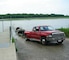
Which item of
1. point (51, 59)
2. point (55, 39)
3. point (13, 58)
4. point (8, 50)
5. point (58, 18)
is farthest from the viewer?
point (58, 18)

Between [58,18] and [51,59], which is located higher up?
[51,59]

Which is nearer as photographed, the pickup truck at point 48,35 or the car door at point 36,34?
the pickup truck at point 48,35

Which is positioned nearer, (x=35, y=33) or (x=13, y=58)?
(x=13, y=58)

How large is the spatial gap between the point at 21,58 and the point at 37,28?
26.9 ft

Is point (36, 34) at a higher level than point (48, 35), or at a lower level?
lower

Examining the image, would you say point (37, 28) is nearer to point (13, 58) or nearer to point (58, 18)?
point (13, 58)

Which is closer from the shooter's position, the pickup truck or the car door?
the pickup truck

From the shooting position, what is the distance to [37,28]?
21.4 meters

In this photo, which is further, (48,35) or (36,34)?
(36,34)

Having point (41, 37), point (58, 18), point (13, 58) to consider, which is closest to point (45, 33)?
point (41, 37)

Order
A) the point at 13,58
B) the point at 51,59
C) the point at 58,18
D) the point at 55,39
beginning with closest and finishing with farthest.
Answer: the point at 13,58
the point at 51,59
the point at 55,39
the point at 58,18

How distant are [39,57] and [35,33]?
26.8 feet

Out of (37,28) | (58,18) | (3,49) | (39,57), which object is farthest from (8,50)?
(58,18)

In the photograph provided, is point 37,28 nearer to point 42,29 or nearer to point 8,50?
point 42,29
